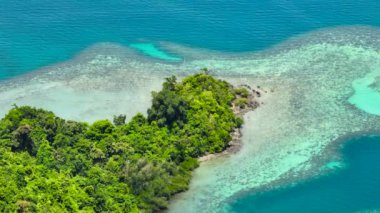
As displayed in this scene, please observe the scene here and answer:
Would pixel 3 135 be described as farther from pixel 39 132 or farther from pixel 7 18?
pixel 7 18

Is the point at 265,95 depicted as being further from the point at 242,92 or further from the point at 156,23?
the point at 156,23

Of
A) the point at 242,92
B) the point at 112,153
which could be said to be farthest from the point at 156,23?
the point at 112,153

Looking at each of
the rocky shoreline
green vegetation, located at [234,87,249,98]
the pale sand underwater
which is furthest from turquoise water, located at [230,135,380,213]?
green vegetation, located at [234,87,249,98]

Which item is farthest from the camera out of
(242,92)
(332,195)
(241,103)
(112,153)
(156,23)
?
(156,23)

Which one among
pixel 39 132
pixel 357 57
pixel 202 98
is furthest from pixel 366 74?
pixel 39 132

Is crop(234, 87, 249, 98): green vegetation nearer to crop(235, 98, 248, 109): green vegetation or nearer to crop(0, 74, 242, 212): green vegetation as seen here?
crop(235, 98, 248, 109): green vegetation
